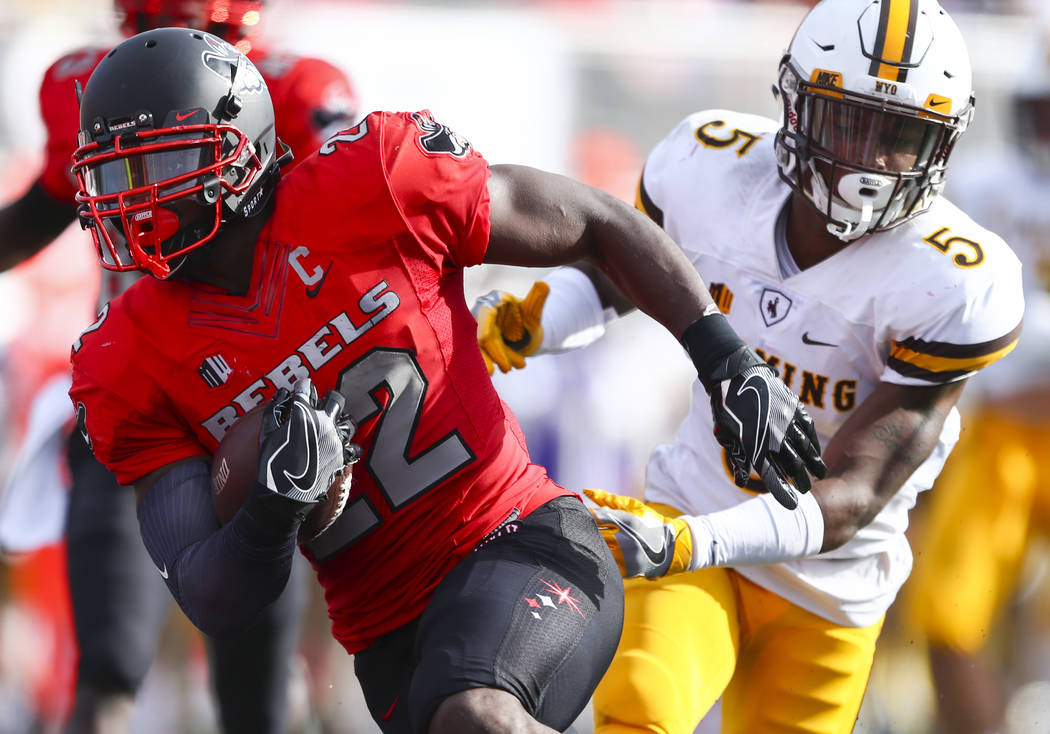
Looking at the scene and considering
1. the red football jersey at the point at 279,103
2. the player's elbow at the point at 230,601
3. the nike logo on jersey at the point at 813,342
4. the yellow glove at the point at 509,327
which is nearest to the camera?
the player's elbow at the point at 230,601

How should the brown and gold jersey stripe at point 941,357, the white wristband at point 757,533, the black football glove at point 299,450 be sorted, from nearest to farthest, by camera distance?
the black football glove at point 299,450
the white wristband at point 757,533
the brown and gold jersey stripe at point 941,357

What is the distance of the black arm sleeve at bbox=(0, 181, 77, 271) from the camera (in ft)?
11.8

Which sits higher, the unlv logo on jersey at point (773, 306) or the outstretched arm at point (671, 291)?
the outstretched arm at point (671, 291)

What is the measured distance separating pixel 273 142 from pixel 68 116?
1.17m

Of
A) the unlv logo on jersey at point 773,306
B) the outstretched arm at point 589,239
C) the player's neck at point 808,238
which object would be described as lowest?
the unlv logo on jersey at point 773,306

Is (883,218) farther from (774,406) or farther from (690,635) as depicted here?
(690,635)

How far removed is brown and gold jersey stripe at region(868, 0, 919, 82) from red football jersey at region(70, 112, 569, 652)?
1.00 meters

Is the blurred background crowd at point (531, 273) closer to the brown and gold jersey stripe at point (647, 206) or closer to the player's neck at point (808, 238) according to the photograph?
the brown and gold jersey stripe at point (647, 206)

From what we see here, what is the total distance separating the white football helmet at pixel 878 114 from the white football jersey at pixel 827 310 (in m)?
0.11

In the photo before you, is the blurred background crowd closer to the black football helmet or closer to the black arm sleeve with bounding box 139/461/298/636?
the black football helmet

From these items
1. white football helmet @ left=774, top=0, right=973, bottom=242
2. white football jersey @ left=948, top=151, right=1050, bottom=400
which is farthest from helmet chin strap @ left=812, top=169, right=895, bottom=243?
white football jersey @ left=948, top=151, right=1050, bottom=400

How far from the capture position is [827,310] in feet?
9.86

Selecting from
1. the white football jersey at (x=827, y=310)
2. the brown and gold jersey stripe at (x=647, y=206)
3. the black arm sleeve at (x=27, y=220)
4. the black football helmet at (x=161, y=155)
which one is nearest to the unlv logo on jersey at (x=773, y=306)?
the white football jersey at (x=827, y=310)

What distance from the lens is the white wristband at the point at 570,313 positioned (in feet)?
10.6
